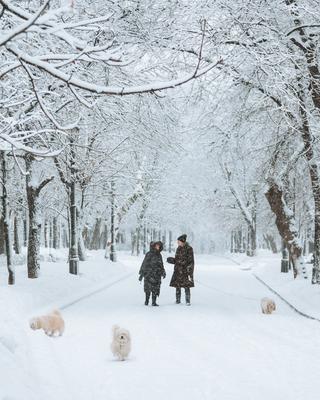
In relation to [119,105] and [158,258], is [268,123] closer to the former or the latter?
[158,258]

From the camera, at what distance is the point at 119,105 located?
42.6 feet

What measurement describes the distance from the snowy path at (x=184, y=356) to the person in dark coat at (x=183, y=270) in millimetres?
1284

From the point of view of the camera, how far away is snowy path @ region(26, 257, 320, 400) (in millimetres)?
6719

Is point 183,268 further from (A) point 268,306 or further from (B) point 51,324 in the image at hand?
(B) point 51,324

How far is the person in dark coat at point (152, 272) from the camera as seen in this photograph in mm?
16078

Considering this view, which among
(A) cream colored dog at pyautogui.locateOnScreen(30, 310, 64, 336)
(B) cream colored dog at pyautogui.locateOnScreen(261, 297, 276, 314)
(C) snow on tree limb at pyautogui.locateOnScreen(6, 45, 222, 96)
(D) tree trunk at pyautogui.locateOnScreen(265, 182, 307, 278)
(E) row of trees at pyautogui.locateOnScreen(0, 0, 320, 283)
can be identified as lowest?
(B) cream colored dog at pyautogui.locateOnScreen(261, 297, 276, 314)

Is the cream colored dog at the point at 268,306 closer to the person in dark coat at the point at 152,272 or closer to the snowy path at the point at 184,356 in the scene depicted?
the snowy path at the point at 184,356

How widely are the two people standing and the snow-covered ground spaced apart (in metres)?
0.58

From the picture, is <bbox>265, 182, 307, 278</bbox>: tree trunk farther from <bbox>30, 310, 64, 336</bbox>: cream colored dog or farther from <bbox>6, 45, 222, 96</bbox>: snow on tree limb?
<bbox>6, 45, 222, 96</bbox>: snow on tree limb

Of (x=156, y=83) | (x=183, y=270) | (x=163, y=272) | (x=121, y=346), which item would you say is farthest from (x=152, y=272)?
(x=156, y=83)

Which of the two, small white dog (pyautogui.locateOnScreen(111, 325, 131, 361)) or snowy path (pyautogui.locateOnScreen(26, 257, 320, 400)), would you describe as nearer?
snowy path (pyautogui.locateOnScreen(26, 257, 320, 400))

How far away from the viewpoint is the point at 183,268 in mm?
16391

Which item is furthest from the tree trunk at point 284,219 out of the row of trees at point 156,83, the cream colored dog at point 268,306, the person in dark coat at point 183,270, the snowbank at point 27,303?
the cream colored dog at point 268,306

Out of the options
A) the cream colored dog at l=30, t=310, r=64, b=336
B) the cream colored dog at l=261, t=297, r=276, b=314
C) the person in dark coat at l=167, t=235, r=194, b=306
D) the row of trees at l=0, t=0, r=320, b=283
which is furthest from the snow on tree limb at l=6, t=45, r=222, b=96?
the person in dark coat at l=167, t=235, r=194, b=306
